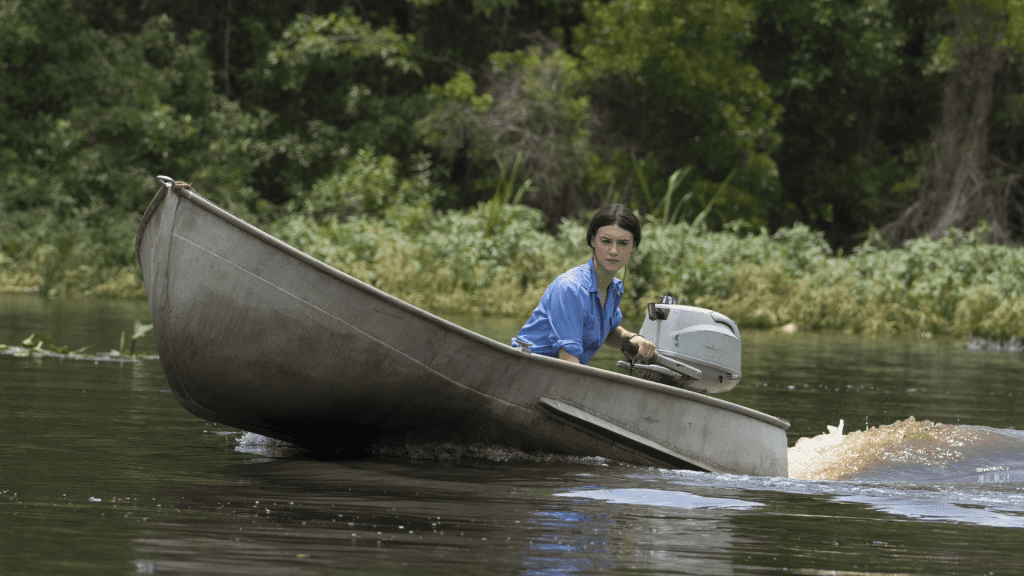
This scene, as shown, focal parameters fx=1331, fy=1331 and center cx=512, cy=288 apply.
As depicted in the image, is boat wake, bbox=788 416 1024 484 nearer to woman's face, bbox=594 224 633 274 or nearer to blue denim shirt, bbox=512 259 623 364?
blue denim shirt, bbox=512 259 623 364

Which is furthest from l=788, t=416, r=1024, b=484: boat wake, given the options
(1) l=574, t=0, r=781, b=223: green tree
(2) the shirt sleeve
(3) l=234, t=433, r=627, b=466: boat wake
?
(1) l=574, t=0, r=781, b=223: green tree

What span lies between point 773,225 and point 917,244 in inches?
296

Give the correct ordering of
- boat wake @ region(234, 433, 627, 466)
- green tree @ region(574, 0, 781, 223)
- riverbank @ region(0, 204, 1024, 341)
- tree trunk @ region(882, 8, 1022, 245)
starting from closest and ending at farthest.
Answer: boat wake @ region(234, 433, 627, 466), riverbank @ region(0, 204, 1024, 341), tree trunk @ region(882, 8, 1022, 245), green tree @ region(574, 0, 781, 223)

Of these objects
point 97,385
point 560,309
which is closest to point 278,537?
point 560,309

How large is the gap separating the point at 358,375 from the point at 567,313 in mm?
995

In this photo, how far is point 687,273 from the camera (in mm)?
19984

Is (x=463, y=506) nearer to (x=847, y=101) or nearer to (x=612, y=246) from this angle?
(x=612, y=246)

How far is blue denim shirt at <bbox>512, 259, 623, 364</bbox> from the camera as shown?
5.99m

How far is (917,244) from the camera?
67.3 feet

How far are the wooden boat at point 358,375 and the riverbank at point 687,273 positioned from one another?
41.8 ft

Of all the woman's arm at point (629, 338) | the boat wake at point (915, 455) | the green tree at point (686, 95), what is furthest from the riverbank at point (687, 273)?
the woman's arm at point (629, 338)

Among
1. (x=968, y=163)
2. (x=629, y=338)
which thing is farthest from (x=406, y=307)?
(x=968, y=163)

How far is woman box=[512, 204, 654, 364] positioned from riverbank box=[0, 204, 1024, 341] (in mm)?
12770

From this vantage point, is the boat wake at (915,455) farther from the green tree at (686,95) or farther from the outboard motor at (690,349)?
the green tree at (686,95)
